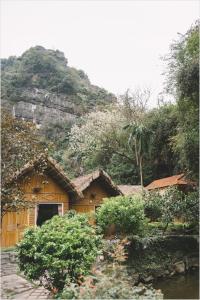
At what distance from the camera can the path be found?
7824mm

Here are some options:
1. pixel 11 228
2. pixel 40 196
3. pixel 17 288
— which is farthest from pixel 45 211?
pixel 17 288

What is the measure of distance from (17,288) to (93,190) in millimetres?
11421

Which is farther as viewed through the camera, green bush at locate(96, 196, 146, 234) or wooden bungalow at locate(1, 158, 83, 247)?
wooden bungalow at locate(1, 158, 83, 247)

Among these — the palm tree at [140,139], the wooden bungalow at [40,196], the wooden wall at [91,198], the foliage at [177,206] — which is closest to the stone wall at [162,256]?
the foliage at [177,206]

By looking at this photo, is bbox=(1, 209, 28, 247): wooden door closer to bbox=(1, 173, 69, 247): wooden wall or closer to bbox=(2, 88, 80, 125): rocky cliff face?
bbox=(1, 173, 69, 247): wooden wall

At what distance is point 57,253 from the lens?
289 inches

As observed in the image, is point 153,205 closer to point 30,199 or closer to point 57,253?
point 30,199

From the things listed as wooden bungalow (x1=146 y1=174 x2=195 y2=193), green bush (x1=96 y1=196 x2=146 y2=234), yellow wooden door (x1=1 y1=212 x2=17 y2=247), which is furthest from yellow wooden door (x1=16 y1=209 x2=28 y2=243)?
wooden bungalow (x1=146 y1=174 x2=195 y2=193)

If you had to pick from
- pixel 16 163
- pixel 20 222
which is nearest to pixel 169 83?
pixel 20 222

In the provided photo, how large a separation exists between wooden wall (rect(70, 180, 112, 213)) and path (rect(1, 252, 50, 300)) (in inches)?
330

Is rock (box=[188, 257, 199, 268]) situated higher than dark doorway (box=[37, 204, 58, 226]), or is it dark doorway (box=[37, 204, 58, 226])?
dark doorway (box=[37, 204, 58, 226])

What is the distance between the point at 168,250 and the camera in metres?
15.7

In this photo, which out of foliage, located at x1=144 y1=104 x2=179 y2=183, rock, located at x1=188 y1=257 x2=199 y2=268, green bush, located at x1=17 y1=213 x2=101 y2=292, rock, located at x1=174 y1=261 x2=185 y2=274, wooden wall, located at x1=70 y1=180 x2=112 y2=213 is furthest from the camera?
foliage, located at x1=144 y1=104 x2=179 y2=183

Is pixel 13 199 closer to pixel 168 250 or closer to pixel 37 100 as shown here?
pixel 168 250
